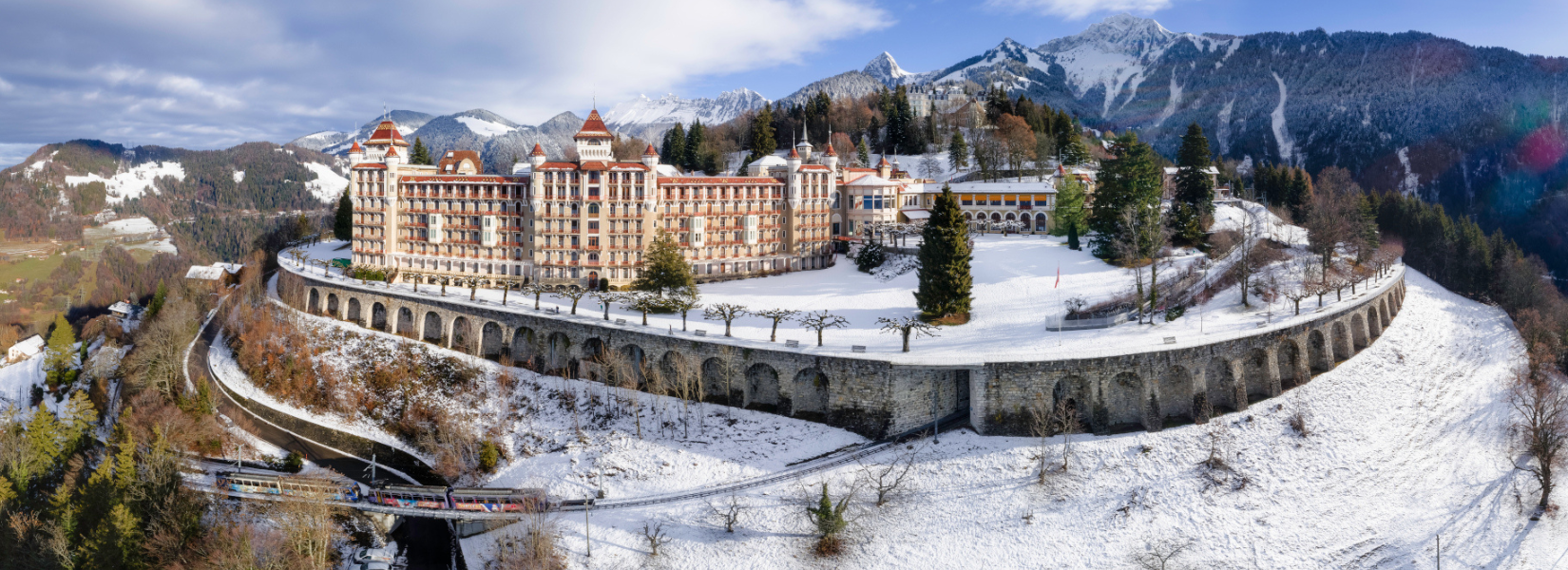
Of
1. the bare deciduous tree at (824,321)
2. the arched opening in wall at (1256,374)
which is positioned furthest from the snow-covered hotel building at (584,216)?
the arched opening in wall at (1256,374)

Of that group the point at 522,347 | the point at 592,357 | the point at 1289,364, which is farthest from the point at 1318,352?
the point at 522,347

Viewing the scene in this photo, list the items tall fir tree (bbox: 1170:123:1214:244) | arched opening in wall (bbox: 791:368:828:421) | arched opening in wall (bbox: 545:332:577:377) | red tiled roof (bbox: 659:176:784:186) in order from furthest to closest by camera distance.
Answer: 1. tall fir tree (bbox: 1170:123:1214:244)
2. red tiled roof (bbox: 659:176:784:186)
3. arched opening in wall (bbox: 545:332:577:377)
4. arched opening in wall (bbox: 791:368:828:421)

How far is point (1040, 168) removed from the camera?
312ft

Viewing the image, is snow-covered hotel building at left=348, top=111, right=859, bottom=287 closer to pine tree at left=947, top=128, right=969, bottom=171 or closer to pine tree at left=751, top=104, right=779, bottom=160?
pine tree at left=751, top=104, right=779, bottom=160

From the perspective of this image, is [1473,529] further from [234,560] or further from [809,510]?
[234,560]

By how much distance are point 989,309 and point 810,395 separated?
1544cm

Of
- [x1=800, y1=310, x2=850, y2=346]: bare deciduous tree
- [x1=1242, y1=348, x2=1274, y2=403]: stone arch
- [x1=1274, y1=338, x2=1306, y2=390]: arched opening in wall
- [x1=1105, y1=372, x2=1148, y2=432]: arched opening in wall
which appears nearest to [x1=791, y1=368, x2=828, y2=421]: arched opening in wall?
[x1=800, y1=310, x2=850, y2=346]: bare deciduous tree

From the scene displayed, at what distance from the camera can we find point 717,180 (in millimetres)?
67312

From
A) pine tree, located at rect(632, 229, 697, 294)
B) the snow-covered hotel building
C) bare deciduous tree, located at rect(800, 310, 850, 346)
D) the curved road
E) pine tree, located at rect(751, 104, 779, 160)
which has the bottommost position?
the curved road

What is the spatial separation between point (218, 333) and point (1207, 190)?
84.0 meters

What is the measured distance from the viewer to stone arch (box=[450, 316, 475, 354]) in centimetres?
5566

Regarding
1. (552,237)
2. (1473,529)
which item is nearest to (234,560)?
(552,237)

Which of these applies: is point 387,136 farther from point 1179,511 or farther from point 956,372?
point 1179,511

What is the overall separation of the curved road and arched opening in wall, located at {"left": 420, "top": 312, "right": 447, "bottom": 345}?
36.9ft
